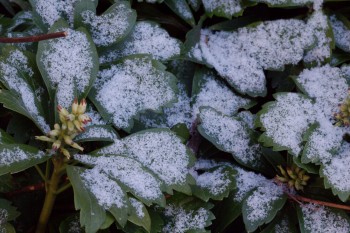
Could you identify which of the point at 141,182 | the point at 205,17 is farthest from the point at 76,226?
the point at 205,17

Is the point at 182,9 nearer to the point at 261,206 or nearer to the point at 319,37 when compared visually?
the point at 319,37

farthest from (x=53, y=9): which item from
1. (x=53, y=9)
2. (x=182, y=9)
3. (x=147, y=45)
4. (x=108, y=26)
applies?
(x=182, y=9)

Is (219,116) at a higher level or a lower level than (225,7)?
lower

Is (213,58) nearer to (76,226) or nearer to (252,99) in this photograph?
(252,99)

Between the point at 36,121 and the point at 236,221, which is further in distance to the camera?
the point at 236,221

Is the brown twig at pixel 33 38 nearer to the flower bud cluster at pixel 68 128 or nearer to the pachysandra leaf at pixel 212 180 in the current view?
the flower bud cluster at pixel 68 128

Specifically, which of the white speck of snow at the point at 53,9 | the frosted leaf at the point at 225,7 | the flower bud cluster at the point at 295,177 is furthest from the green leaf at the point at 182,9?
the flower bud cluster at the point at 295,177
